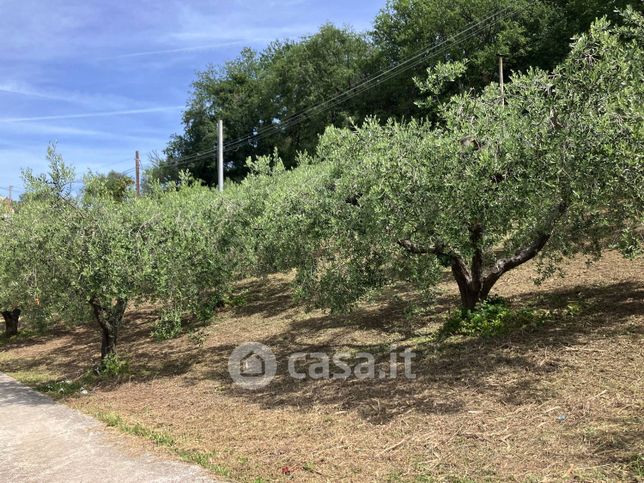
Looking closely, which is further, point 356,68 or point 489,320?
point 356,68

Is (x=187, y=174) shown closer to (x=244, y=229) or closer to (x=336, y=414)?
(x=244, y=229)

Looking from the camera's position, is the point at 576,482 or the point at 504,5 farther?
the point at 504,5

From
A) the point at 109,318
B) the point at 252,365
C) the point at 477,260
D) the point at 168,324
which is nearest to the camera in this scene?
the point at 477,260

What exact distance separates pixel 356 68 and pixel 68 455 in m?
36.5

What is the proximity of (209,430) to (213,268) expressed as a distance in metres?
3.27

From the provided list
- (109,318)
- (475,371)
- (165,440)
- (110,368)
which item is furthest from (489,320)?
(110,368)

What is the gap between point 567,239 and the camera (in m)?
7.08

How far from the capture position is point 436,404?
18.1ft

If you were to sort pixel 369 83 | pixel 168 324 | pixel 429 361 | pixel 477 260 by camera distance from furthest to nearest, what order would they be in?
pixel 369 83 < pixel 168 324 < pixel 477 260 < pixel 429 361

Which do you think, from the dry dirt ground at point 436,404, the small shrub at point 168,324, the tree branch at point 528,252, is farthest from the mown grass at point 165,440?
the tree branch at point 528,252

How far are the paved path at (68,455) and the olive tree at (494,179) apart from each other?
335 cm

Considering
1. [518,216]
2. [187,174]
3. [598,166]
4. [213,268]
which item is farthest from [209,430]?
[187,174]

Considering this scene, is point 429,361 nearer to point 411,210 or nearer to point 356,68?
point 411,210

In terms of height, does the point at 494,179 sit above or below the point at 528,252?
above
